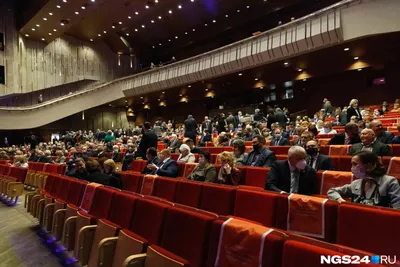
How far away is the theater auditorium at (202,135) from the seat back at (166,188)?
0.02 metres

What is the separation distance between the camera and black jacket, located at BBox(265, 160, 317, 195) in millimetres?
2451

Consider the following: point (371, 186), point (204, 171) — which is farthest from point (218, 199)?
point (204, 171)

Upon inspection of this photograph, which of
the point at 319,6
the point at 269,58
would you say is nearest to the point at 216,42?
the point at 319,6

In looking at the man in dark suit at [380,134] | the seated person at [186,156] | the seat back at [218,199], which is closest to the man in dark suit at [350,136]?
the man in dark suit at [380,134]

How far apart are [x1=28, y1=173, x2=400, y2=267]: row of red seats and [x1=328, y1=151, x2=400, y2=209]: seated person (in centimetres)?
45

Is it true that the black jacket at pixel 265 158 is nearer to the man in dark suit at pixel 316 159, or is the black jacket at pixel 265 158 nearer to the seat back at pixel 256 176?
the seat back at pixel 256 176

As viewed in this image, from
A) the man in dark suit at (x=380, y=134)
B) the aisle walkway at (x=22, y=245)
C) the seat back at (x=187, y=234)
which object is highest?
the man in dark suit at (x=380, y=134)

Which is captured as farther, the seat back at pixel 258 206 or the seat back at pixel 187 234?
the seat back at pixel 258 206

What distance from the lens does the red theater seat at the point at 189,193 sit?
98.0 inches

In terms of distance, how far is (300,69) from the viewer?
39.7 ft

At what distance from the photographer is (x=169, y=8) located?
47.3 feet

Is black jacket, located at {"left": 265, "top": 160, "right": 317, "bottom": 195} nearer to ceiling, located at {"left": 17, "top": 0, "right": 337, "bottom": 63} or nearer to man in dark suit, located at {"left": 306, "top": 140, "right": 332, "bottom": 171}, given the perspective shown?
man in dark suit, located at {"left": 306, "top": 140, "right": 332, "bottom": 171}

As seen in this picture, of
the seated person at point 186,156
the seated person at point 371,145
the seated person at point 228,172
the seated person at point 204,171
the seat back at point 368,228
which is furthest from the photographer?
the seated person at point 186,156

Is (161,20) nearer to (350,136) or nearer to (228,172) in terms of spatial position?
(350,136)
